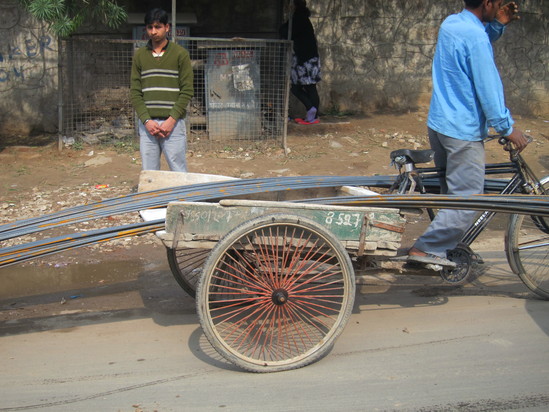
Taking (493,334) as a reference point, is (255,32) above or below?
above

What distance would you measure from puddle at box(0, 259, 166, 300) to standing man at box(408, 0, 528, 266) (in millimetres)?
2464

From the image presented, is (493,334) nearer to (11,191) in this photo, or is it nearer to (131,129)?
(11,191)

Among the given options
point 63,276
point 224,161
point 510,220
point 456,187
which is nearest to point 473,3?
point 456,187

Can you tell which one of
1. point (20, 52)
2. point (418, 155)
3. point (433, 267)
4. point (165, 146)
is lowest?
point (433, 267)

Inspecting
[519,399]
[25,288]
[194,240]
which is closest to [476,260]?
[519,399]

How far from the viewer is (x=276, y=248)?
11.3ft

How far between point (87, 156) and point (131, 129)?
860 mm

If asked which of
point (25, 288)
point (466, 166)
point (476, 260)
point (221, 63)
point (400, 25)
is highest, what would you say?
point (400, 25)

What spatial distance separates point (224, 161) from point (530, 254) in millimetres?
4843

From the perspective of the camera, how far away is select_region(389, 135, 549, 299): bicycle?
425 cm

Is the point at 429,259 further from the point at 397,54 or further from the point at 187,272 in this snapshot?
the point at 397,54

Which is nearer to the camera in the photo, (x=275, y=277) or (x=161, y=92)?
(x=275, y=277)

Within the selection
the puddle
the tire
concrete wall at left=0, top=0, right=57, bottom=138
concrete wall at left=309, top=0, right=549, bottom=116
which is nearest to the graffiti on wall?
concrete wall at left=0, top=0, right=57, bottom=138

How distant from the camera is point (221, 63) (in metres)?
8.95
